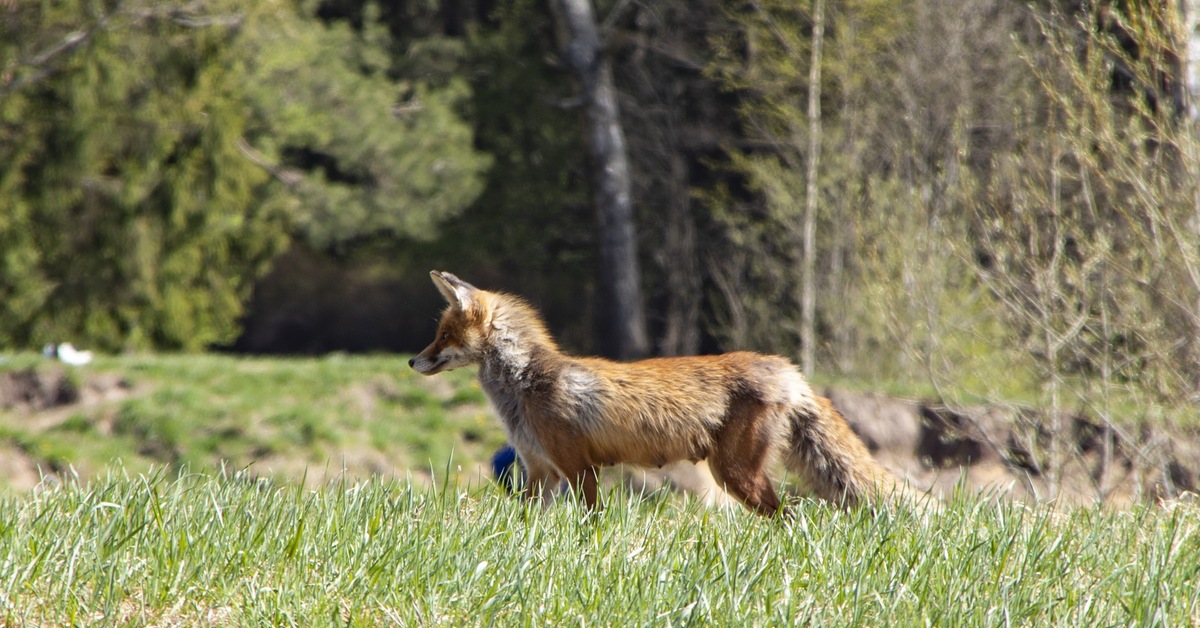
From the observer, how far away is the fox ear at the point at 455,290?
5195 millimetres

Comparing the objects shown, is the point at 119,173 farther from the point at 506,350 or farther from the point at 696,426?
the point at 696,426

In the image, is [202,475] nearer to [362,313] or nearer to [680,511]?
[680,511]

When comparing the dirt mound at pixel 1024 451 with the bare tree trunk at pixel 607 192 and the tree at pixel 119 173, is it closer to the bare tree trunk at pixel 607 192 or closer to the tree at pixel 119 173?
the bare tree trunk at pixel 607 192

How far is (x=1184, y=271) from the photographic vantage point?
7441mm

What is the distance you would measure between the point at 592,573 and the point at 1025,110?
12437 mm

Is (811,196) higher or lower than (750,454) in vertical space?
higher

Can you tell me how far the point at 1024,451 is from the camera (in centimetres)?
940

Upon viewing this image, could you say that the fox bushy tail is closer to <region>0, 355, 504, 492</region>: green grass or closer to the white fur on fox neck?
the white fur on fox neck

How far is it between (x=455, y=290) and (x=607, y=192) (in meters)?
13.3

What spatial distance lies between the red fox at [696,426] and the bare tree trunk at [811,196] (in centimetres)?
1150

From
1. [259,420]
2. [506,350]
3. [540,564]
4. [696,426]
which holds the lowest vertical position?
[259,420]

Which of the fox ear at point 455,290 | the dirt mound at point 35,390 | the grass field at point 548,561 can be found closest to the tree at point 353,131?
the dirt mound at point 35,390

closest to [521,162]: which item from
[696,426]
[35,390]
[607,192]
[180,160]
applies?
[607,192]

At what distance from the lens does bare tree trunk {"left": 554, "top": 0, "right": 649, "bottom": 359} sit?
1805cm
